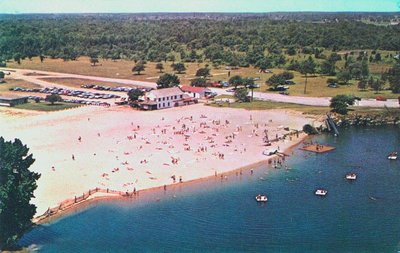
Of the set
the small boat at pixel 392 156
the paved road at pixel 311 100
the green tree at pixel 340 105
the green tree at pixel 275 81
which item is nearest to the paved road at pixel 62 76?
the green tree at pixel 275 81

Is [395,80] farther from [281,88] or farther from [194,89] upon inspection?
[194,89]

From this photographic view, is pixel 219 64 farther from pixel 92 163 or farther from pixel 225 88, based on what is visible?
pixel 92 163

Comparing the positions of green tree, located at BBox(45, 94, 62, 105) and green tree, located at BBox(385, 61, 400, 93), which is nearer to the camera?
green tree, located at BBox(45, 94, 62, 105)

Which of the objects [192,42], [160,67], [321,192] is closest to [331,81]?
[160,67]

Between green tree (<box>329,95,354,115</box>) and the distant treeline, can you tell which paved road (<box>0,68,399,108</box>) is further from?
the distant treeline

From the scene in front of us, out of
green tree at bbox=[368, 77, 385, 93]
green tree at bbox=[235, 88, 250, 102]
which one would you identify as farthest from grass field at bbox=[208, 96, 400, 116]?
green tree at bbox=[368, 77, 385, 93]

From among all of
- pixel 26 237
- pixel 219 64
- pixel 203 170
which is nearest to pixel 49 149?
pixel 203 170

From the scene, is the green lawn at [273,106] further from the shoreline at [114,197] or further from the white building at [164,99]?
the shoreline at [114,197]
